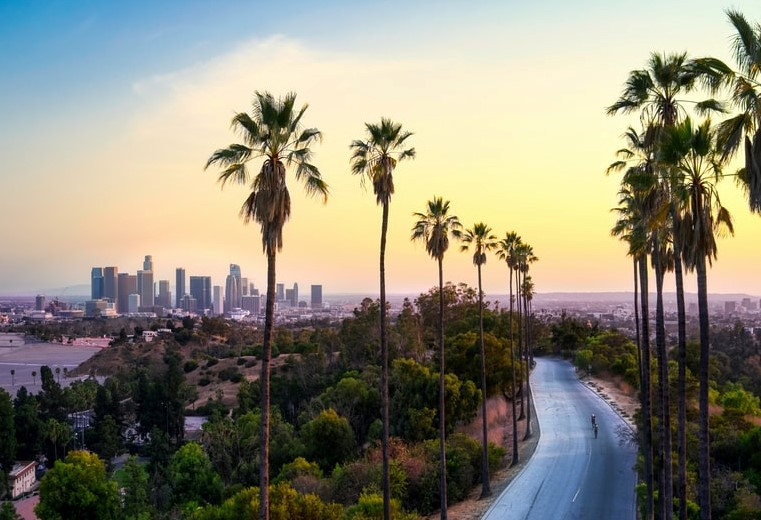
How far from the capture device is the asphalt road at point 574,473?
23188mm

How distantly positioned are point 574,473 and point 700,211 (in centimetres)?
1790

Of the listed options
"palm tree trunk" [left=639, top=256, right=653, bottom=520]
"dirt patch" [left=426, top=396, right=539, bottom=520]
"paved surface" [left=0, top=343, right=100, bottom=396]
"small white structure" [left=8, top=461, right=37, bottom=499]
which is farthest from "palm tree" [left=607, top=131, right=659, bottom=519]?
"paved surface" [left=0, top=343, right=100, bottom=396]

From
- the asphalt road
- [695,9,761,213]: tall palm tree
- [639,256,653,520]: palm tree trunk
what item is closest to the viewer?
[695,9,761,213]: tall palm tree

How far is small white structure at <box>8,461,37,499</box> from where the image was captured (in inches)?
1957

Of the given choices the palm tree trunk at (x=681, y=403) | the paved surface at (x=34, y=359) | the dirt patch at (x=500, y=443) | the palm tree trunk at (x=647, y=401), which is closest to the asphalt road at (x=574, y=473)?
the dirt patch at (x=500, y=443)

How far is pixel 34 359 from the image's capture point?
173 m

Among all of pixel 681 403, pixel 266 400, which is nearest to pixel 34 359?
pixel 266 400

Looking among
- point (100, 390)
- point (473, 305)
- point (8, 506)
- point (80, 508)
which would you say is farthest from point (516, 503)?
point (100, 390)

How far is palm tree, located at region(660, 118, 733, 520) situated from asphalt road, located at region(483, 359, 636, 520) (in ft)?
35.3

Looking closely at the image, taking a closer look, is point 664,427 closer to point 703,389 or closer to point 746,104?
point 703,389

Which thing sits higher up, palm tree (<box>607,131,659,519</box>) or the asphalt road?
palm tree (<box>607,131,659,519</box>)

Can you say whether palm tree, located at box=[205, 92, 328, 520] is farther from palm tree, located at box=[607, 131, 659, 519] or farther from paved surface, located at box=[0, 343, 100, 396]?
paved surface, located at box=[0, 343, 100, 396]

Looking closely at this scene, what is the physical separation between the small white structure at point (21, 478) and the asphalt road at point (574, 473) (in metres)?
39.7

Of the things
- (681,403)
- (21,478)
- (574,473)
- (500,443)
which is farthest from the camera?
(21,478)
